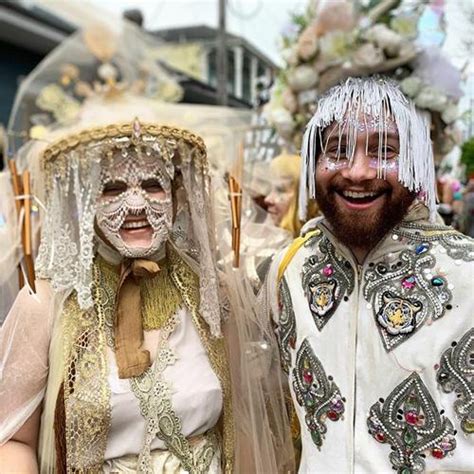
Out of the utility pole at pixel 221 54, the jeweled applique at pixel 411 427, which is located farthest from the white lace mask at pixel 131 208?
the utility pole at pixel 221 54

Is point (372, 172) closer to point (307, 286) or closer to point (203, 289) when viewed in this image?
point (307, 286)

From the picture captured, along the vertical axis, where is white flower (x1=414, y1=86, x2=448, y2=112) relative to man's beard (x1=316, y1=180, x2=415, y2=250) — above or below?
above

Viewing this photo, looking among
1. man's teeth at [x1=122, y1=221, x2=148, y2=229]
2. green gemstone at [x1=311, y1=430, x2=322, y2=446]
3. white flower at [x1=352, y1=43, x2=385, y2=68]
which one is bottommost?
green gemstone at [x1=311, y1=430, x2=322, y2=446]

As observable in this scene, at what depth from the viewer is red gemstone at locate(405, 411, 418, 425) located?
1596 mm

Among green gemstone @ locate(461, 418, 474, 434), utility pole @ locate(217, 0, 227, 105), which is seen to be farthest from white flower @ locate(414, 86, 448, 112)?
utility pole @ locate(217, 0, 227, 105)

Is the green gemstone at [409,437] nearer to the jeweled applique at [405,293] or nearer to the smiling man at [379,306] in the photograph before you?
the smiling man at [379,306]

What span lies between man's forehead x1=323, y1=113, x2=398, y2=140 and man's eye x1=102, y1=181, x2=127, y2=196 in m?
0.60

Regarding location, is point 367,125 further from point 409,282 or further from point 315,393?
point 315,393

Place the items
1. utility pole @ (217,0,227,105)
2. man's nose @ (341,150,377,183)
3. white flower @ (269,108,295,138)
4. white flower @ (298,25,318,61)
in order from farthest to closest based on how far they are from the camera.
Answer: utility pole @ (217,0,227,105) < white flower @ (269,108,295,138) < white flower @ (298,25,318,61) < man's nose @ (341,150,377,183)

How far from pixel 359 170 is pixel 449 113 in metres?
2.54

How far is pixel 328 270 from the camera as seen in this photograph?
5.89 ft

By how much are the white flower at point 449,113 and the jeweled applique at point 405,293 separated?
2.51m

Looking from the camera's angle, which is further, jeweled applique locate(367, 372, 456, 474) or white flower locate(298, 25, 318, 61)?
white flower locate(298, 25, 318, 61)

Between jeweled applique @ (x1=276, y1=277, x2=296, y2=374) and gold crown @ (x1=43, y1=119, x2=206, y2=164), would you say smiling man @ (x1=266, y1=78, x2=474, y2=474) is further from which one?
gold crown @ (x1=43, y1=119, x2=206, y2=164)
